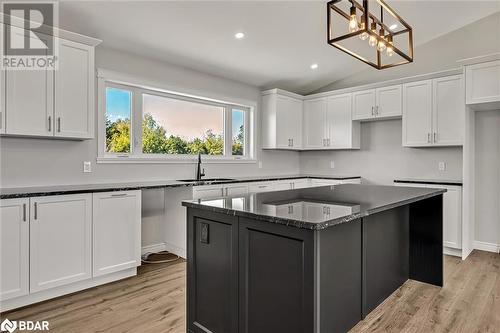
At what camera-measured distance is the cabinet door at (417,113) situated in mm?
4312

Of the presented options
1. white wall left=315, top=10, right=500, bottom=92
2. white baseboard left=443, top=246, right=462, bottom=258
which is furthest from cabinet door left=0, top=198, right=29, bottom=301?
white wall left=315, top=10, right=500, bottom=92

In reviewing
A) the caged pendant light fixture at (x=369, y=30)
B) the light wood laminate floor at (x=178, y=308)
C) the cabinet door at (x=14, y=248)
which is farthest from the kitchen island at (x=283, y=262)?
the cabinet door at (x=14, y=248)

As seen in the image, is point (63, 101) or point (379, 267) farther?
point (63, 101)

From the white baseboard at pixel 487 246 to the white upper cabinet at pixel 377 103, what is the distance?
2061 mm

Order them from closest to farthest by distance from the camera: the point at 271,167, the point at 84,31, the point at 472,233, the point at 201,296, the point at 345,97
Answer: the point at 201,296 → the point at 84,31 → the point at 472,233 → the point at 345,97 → the point at 271,167

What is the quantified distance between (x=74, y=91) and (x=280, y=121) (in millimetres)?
3205

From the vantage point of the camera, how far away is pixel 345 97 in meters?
5.24

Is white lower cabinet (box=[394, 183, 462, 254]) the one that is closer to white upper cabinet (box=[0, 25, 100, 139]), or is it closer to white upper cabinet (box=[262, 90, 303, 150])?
white upper cabinet (box=[262, 90, 303, 150])

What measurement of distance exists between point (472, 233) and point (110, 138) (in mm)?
4807

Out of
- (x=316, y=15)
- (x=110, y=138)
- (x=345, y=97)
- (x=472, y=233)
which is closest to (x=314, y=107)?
(x=345, y=97)

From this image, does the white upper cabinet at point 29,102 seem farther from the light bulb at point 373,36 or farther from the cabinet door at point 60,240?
the light bulb at point 373,36

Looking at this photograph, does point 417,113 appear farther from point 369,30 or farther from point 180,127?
point 180,127

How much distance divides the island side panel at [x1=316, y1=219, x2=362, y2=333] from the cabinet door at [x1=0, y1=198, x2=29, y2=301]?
2.31 metres

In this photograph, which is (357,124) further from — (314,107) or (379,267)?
(379,267)
